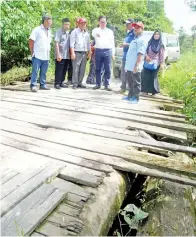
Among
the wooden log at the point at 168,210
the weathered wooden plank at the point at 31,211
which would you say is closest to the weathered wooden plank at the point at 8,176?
the weathered wooden plank at the point at 31,211

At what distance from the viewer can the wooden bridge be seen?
78.1 inches

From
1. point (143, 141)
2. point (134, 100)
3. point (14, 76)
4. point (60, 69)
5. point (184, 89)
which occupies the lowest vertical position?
point (143, 141)

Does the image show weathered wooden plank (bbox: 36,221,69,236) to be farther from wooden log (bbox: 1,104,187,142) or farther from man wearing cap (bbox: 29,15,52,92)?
man wearing cap (bbox: 29,15,52,92)

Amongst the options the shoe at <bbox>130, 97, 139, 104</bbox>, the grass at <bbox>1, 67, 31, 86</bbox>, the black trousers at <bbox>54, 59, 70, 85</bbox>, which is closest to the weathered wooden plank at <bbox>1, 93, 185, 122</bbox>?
the shoe at <bbox>130, 97, 139, 104</bbox>

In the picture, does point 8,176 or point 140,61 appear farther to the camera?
point 140,61

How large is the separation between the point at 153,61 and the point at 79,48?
1709 mm

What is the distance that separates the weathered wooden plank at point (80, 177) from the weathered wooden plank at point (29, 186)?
65 mm

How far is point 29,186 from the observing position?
2.26 meters

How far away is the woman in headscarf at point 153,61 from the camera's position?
20.7 feet

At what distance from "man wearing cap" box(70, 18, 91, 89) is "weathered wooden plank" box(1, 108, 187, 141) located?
2.70m

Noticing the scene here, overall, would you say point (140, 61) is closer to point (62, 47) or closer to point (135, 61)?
point (135, 61)

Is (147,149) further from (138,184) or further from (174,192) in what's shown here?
(174,192)

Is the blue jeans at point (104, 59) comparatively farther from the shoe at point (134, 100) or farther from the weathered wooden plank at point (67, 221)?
the weathered wooden plank at point (67, 221)

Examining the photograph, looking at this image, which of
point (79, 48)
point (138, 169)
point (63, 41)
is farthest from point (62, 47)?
point (138, 169)
